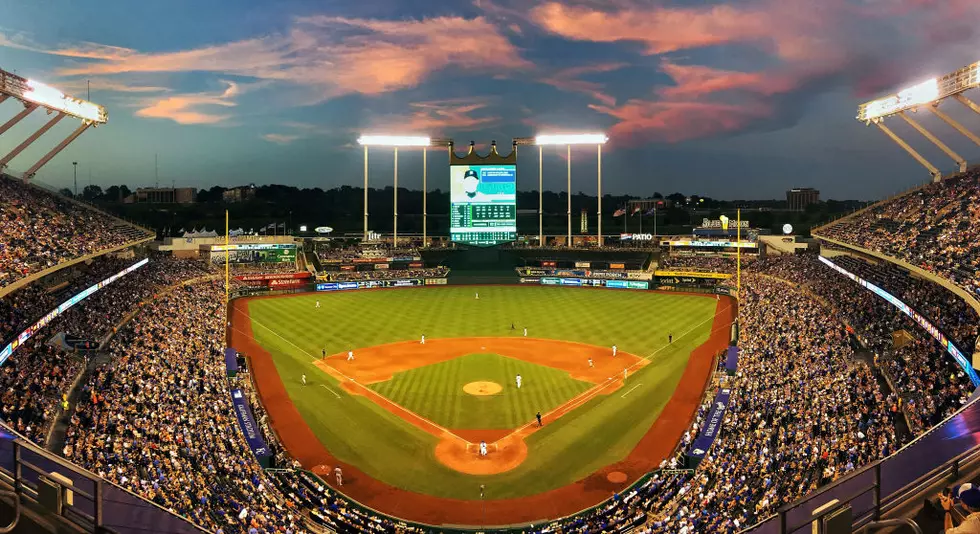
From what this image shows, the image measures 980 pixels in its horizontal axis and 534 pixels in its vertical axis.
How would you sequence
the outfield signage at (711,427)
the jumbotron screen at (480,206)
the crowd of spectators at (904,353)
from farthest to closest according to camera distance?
the jumbotron screen at (480,206), the outfield signage at (711,427), the crowd of spectators at (904,353)

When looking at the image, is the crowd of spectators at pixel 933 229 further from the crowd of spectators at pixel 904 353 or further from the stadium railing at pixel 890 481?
the stadium railing at pixel 890 481

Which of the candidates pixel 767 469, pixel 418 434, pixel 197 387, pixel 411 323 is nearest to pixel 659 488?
pixel 767 469

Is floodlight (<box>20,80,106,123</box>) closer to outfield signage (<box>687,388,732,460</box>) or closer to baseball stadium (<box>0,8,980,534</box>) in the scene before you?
baseball stadium (<box>0,8,980,534</box>)

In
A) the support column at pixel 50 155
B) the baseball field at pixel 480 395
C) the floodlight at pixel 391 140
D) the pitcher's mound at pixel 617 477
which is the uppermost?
the floodlight at pixel 391 140

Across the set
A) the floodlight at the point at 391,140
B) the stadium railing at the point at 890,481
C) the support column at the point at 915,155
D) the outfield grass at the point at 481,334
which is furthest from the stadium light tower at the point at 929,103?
the floodlight at the point at 391,140

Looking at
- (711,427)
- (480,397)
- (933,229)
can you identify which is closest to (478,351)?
(480,397)

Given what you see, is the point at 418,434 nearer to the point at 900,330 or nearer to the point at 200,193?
the point at 900,330

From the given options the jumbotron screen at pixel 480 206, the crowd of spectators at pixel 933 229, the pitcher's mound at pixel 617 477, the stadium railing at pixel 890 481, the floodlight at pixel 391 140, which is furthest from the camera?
the floodlight at pixel 391 140

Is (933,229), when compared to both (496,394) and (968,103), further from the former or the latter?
(496,394)
